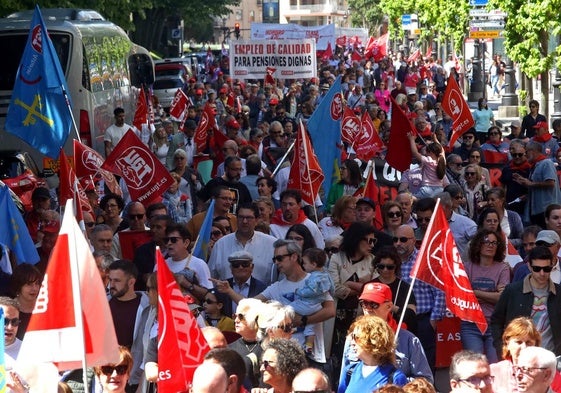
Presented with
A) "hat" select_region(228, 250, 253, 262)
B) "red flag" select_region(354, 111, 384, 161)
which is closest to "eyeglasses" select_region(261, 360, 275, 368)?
"hat" select_region(228, 250, 253, 262)

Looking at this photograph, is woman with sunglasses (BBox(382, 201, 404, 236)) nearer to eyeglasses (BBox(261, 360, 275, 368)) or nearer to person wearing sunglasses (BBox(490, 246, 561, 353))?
person wearing sunglasses (BBox(490, 246, 561, 353))

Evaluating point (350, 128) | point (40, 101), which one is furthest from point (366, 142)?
point (40, 101)

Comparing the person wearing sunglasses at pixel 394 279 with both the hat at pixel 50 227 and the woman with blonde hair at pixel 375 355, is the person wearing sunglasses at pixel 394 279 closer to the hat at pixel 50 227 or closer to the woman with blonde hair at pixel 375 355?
the woman with blonde hair at pixel 375 355

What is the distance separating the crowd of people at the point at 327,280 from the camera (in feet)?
24.1

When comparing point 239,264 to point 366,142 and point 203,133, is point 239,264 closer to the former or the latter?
point 366,142

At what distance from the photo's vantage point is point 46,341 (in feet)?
22.6

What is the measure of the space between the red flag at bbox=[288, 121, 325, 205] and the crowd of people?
0.71 ft

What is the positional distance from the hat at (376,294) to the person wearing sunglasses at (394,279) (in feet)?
3.26

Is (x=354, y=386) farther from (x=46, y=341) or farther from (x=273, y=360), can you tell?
(x=46, y=341)

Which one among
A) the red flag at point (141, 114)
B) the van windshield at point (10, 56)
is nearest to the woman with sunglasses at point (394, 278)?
the van windshield at point (10, 56)

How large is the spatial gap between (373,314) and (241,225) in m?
2.92

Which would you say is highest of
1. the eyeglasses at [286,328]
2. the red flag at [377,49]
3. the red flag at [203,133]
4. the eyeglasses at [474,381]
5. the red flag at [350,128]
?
the eyeglasses at [286,328]

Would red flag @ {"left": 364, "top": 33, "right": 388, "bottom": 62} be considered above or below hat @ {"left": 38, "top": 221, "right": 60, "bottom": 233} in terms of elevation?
below

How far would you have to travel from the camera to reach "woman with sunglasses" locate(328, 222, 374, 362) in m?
10.0
